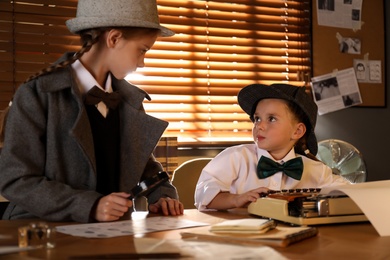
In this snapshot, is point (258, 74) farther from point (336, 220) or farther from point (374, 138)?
point (336, 220)

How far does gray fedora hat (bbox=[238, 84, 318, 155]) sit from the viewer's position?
227 centimetres

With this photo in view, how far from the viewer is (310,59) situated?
3904 mm

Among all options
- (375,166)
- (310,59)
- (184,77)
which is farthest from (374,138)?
(184,77)

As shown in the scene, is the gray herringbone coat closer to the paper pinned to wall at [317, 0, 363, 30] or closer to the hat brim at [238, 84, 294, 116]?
the hat brim at [238, 84, 294, 116]

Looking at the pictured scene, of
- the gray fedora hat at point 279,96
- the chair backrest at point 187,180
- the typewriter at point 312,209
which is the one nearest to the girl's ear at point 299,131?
the gray fedora hat at point 279,96

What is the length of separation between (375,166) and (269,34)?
1127 millimetres

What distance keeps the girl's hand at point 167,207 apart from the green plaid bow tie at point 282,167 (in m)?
0.41

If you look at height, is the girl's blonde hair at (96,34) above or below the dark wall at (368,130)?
above

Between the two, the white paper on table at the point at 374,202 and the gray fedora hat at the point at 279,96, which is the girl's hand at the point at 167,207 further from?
the gray fedora hat at the point at 279,96

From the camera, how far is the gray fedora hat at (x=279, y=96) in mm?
2268

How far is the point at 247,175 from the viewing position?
2.15 meters

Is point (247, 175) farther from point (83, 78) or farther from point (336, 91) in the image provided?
point (336, 91)

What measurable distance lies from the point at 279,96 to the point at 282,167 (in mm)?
334

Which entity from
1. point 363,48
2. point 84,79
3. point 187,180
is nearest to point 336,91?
point 363,48
